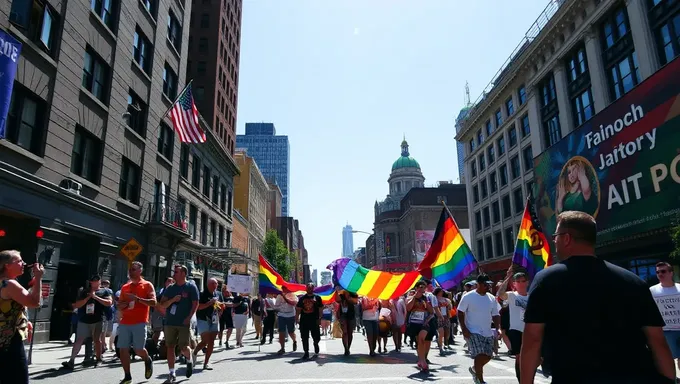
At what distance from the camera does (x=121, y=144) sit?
20.3 meters

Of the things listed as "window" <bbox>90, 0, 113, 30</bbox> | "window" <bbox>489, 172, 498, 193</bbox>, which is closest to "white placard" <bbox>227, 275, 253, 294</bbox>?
"window" <bbox>90, 0, 113, 30</bbox>

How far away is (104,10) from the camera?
19.6 metres

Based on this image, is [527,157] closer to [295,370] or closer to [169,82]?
[169,82]

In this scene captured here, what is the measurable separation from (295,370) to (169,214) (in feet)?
59.2

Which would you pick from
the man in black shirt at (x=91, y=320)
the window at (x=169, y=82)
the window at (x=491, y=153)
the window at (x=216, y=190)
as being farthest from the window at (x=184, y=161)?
the window at (x=491, y=153)

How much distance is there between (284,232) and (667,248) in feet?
310

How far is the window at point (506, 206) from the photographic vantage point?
45.9 meters

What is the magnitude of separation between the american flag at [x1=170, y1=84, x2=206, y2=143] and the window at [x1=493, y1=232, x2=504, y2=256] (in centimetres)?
3539

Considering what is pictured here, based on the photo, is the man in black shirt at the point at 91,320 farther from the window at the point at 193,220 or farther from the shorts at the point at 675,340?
the window at the point at 193,220

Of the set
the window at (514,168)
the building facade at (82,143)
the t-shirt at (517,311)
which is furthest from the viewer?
the window at (514,168)

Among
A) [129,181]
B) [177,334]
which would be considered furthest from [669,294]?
[129,181]

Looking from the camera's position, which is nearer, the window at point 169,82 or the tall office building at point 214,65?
the window at point 169,82

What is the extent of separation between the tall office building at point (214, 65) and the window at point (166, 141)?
13.6 m

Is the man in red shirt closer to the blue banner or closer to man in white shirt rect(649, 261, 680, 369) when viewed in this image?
the blue banner
